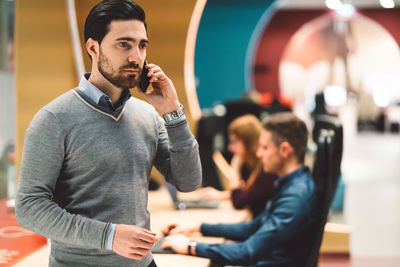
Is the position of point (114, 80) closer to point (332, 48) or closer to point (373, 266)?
point (373, 266)

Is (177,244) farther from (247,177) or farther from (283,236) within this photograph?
(247,177)

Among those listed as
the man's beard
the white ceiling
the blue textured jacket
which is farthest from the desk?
the white ceiling

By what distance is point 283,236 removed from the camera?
1.68 metres

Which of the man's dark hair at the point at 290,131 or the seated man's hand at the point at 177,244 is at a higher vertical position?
the man's dark hair at the point at 290,131

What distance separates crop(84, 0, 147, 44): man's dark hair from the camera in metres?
0.88

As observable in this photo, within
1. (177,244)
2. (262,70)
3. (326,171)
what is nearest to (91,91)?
(177,244)

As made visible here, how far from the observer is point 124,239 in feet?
2.85

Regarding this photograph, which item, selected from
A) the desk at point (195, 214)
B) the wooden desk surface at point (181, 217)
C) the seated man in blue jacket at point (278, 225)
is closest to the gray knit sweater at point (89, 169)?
the wooden desk surface at point (181, 217)

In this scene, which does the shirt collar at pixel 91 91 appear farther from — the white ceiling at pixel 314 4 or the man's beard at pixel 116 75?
the white ceiling at pixel 314 4

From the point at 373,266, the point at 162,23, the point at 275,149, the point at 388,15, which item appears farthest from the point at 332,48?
the point at 162,23

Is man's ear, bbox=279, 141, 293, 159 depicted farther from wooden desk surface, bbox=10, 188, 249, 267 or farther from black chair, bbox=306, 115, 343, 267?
wooden desk surface, bbox=10, 188, 249, 267

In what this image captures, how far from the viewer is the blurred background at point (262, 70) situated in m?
1.14

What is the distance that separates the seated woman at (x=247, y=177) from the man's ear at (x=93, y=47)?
5.51 ft

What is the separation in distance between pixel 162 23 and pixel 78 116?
0.28 metres
